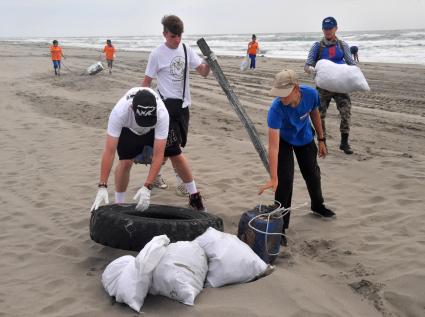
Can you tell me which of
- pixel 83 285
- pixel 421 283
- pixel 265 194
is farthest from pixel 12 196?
pixel 421 283

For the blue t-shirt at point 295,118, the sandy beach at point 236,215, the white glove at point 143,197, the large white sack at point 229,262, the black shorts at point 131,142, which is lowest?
the sandy beach at point 236,215

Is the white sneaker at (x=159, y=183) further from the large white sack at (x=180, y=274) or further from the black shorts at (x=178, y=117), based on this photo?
the large white sack at (x=180, y=274)

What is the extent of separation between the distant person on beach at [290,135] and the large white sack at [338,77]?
192 centimetres

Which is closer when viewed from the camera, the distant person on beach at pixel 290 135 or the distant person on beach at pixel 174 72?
the distant person on beach at pixel 290 135

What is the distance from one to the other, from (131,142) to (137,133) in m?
0.12

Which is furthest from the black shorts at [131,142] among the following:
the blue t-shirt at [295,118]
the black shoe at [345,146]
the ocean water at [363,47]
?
the ocean water at [363,47]

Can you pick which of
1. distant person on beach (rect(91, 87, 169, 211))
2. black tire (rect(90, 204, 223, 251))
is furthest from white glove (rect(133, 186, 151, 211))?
black tire (rect(90, 204, 223, 251))

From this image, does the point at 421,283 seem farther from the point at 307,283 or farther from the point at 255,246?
the point at 255,246

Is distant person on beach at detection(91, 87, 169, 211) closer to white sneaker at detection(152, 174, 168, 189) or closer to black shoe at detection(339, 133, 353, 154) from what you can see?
white sneaker at detection(152, 174, 168, 189)

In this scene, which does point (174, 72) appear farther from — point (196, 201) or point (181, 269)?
point (181, 269)

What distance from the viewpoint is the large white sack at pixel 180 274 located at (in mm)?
2717

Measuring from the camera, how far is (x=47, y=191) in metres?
5.23

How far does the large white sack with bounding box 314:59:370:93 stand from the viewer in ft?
19.1

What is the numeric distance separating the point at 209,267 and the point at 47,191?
302 centimetres
